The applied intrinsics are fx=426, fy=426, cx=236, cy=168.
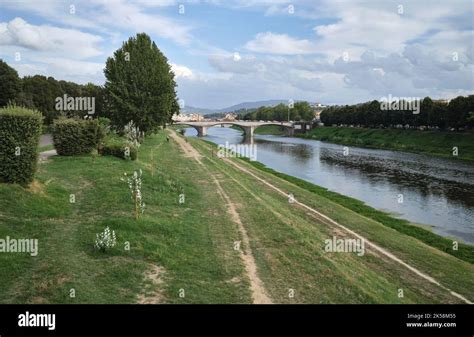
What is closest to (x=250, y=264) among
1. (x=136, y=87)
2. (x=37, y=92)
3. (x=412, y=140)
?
(x=136, y=87)

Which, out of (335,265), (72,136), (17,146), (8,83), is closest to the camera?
(335,265)

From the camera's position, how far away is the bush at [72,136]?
3356 cm

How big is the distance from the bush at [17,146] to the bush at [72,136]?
48.6 feet

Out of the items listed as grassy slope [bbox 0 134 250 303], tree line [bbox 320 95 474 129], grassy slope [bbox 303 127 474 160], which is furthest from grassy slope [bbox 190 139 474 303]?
tree line [bbox 320 95 474 129]

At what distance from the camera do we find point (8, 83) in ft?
231

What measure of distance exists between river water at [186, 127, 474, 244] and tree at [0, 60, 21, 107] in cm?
4392

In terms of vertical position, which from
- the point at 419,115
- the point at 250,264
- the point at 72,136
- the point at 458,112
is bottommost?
the point at 250,264

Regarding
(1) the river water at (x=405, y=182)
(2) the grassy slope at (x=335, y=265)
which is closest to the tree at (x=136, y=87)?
(1) the river water at (x=405, y=182)

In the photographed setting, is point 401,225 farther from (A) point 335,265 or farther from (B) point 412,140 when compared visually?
(B) point 412,140

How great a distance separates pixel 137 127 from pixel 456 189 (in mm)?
36306

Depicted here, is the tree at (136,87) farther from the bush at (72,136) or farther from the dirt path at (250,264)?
the dirt path at (250,264)

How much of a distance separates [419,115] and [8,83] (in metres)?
81.5
